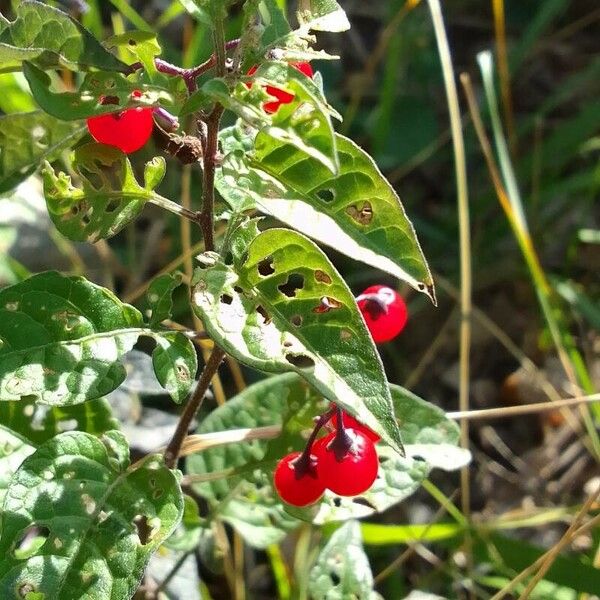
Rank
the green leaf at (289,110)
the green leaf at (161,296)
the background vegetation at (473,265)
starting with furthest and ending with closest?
the background vegetation at (473,265), the green leaf at (161,296), the green leaf at (289,110)

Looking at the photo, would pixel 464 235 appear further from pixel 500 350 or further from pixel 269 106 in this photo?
pixel 269 106

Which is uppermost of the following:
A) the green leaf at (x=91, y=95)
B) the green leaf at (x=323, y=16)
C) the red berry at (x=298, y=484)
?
the green leaf at (x=323, y=16)

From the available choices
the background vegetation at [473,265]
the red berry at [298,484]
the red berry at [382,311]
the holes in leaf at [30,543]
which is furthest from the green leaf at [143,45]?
the background vegetation at [473,265]

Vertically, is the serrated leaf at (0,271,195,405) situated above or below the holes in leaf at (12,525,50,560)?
above

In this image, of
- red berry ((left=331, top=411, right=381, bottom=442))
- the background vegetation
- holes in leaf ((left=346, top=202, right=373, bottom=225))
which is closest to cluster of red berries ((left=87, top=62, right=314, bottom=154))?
holes in leaf ((left=346, top=202, right=373, bottom=225))

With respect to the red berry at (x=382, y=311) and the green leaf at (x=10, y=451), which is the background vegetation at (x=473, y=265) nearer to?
the green leaf at (x=10, y=451)

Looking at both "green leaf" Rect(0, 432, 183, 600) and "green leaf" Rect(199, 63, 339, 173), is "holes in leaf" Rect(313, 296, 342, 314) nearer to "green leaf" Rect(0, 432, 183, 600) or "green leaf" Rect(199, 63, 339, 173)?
"green leaf" Rect(199, 63, 339, 173)
